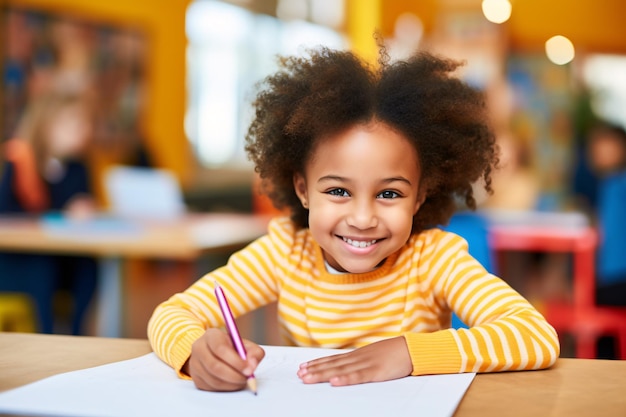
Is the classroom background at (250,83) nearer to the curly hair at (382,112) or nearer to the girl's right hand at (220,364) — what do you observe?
the curly hair at (382,112)

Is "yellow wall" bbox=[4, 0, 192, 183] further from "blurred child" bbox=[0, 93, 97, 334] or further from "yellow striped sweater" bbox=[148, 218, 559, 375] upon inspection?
"yellow striped sweater" bbox=[148, 218, 559, 375]

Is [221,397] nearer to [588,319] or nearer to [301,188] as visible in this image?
[301,188]

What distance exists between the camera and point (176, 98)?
714cm

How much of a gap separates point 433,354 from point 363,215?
225mm

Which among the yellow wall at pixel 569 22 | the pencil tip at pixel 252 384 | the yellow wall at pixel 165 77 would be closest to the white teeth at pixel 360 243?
the pencil tip at pixel 252 384

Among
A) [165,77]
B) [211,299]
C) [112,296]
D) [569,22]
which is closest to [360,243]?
[211,299]

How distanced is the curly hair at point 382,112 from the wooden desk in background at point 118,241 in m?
1.62

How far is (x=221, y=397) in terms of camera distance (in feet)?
3.01

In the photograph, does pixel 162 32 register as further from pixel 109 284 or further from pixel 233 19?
pixel 109 284

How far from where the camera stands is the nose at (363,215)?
1158 mm

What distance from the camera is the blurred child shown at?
141 inches

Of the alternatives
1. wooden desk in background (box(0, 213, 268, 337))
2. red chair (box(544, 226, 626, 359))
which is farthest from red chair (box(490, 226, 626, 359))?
wooden desk in background (box(0, 213, 268, 337))

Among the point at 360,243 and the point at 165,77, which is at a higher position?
the point at 165,77

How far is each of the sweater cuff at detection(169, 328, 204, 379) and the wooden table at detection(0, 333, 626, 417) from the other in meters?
0.09
